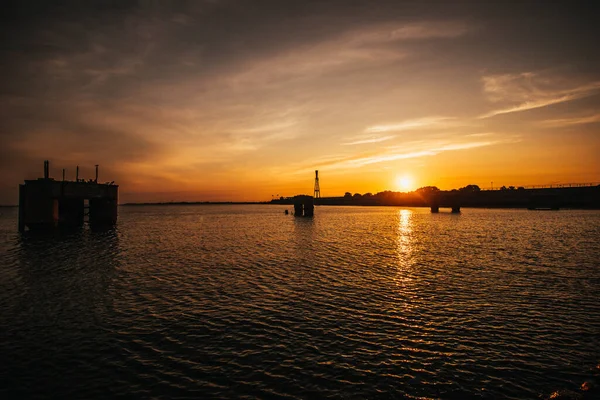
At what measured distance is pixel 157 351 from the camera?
39.1 feet

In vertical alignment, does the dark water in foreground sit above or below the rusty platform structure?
below

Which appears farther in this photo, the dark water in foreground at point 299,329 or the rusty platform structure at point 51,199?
the rusty platform structure at point 51,199

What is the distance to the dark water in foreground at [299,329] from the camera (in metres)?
9.77

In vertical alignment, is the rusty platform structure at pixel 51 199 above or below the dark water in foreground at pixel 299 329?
above

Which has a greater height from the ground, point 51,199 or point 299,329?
point 51,199

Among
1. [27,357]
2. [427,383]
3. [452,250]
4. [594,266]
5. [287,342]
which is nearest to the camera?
[427,383]

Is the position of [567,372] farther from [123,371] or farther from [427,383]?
[123,371]

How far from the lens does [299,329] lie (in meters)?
13.9

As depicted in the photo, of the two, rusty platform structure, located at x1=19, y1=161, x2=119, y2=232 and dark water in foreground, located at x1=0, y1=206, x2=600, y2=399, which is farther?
rusty platform structure, located at x1=19, y1=161, x2=119, y2=232

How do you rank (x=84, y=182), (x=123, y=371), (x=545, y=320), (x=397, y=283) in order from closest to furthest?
(x=123, y=371)
(x=545, y=320)
(x=397, y=283)
(x=84, y=182)

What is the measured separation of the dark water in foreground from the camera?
9.77 metres

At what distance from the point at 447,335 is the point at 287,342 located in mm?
6468

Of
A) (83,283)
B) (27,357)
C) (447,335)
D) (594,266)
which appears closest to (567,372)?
(447,335)

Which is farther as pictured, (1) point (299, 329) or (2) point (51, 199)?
(2) point (51, 199)
